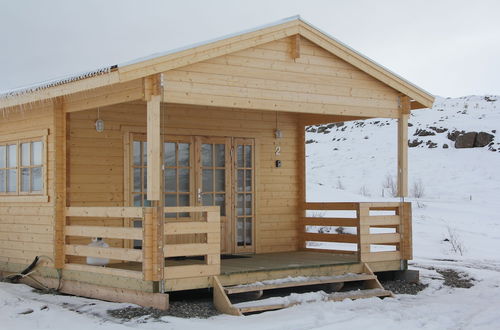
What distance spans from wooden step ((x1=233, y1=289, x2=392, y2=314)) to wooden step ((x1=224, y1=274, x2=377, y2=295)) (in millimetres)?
186

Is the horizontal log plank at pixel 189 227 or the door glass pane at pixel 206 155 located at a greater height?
the door glass pane at pixel 206 155

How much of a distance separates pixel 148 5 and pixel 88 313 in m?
14.4

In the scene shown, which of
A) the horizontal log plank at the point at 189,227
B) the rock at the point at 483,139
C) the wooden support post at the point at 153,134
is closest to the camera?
the wooden support post at the point at 153,134

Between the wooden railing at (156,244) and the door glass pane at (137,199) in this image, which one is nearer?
the wooden railing at (156,244)

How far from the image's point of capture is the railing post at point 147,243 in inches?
332

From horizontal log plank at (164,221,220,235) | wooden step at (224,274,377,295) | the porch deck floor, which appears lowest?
wooden step at (224,274,377,295)

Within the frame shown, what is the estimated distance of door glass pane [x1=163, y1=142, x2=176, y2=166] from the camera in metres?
11.1

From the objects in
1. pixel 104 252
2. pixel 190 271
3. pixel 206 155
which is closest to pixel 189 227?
pixel 190 271

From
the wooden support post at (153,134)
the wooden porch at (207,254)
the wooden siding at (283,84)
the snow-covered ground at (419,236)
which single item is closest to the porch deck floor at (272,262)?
the wooden porch at (207,254)

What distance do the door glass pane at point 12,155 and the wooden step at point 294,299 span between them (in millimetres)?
4656

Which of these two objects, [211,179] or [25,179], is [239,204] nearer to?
[211,179]

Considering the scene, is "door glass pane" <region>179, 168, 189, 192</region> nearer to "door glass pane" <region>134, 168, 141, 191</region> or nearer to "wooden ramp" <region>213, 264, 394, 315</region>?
"door glass pane" <region>134, 168, 141, 191</region>

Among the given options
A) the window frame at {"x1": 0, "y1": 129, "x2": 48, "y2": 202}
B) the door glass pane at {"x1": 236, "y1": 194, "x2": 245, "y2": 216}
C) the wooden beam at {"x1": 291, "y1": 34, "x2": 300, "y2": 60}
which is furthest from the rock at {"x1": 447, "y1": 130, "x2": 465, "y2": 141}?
the window frame at {"x1": 0, "y1": 129, "x2": 48, "y2": 202}

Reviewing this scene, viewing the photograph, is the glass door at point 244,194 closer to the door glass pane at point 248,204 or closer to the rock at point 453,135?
the door glass pane at point 248,204
